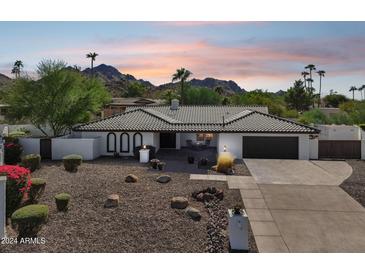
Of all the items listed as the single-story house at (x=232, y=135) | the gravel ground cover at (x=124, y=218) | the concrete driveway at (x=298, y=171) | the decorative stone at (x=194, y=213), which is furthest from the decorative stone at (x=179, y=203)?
the single-story house at (x=232, y=135)

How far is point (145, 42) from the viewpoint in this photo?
1603 cm

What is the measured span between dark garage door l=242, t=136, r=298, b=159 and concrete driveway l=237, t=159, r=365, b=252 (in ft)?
14.3

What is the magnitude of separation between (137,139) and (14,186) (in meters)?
14.9

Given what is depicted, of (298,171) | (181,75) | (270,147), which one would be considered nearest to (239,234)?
(298,171)

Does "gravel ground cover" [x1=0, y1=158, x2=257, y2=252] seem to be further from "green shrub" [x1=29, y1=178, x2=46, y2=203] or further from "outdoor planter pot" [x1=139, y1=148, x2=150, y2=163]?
"outdoor planter pot" [x1=139, y1=148, x2=150, y2=163]

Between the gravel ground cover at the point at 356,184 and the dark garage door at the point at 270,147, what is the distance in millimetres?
4392

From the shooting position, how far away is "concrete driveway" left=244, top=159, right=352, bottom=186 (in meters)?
17.2

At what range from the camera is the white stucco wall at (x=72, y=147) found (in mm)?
22922

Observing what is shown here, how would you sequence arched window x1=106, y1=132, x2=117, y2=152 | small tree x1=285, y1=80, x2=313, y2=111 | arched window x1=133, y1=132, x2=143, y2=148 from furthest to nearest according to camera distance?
small tree x1=285, y1=80, x2=313, y2=111
arched window x1=106, y1=132, x2=117, y2=152
arched window x1=133, y1=132, x2=143, y2=148

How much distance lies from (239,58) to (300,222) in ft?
41.2

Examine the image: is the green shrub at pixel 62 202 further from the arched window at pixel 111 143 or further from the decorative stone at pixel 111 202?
the arched window at pixel 111 143

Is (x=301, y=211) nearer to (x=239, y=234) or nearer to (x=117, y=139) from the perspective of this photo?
(x=239, y=234)

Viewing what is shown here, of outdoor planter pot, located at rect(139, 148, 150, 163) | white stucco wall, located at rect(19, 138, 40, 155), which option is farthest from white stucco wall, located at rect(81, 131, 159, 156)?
white stucco wall, located at rect(19, 138, 40, 155)
